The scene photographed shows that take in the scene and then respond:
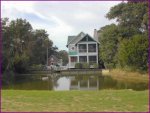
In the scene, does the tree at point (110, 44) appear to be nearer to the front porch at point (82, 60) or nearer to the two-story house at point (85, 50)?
the front porch at point (82, 60)

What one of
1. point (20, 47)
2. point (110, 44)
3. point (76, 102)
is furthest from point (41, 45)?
point (76, 102)

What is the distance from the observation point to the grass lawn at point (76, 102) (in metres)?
9.79

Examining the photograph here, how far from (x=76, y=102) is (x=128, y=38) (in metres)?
39.5

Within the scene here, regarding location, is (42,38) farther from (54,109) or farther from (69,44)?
(54,109)

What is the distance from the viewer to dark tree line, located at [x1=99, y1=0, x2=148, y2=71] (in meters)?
42.3

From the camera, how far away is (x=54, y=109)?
9.56 meters

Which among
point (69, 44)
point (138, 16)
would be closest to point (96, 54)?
point (69, 44)

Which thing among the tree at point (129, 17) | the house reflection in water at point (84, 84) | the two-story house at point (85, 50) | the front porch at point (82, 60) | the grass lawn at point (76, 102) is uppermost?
the tree at point (129, 17)

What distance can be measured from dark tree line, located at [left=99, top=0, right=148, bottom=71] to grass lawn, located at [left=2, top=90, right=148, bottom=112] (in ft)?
98.9

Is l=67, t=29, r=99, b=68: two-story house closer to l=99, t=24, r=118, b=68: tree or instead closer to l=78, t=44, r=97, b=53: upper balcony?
l=78, t=44, r=97, b=53: upper balcony

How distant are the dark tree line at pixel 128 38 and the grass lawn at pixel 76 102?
3015cm

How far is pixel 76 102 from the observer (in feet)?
36.2

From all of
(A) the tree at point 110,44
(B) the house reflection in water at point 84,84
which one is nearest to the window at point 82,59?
(A) the tree at point 110,44

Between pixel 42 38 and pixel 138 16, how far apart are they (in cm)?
4314
